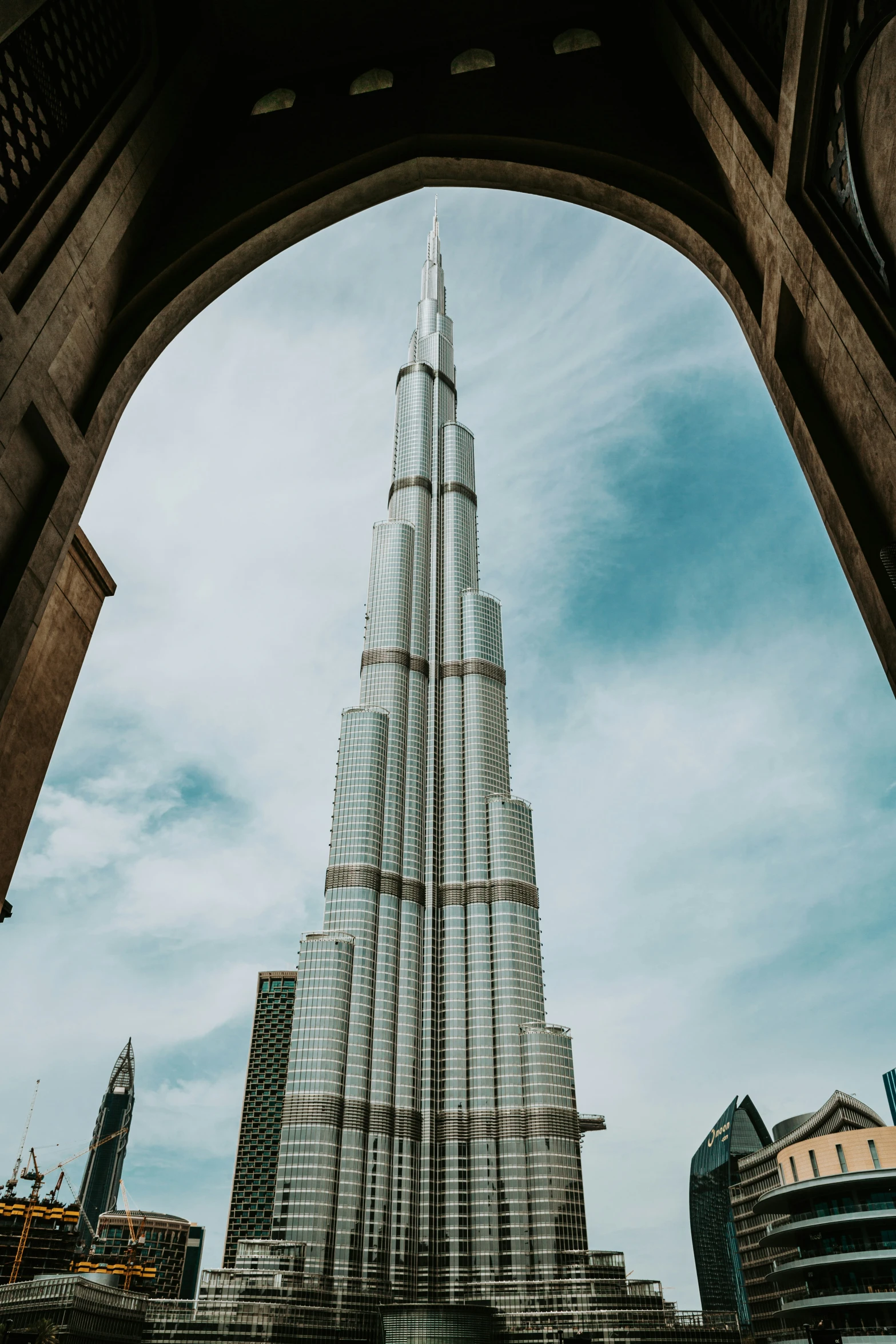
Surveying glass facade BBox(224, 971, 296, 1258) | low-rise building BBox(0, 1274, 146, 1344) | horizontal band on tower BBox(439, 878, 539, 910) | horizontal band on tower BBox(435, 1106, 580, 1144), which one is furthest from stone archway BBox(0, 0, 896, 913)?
glass facade BBox(224, 971, 296, 1258)

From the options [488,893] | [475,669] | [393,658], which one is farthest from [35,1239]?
[475,669]

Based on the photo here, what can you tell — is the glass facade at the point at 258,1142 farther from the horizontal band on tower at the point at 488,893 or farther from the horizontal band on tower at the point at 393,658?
the horizontal band on tower at the point at 393,658

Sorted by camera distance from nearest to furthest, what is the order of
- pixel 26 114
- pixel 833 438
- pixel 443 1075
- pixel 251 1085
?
1. pixel 833 438
2. pixel 26 114
3. pixel 443 1075
4. pixel 251 1085

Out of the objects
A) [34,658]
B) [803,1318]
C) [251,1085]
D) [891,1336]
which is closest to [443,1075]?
[251,1085]

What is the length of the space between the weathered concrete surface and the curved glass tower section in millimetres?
135379

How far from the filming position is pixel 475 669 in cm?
18038

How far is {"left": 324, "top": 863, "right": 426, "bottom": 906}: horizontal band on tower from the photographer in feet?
501

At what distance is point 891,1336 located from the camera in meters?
49.0

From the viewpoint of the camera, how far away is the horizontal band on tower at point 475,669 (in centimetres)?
18062

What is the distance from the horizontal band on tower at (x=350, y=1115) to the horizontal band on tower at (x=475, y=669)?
7890 cm

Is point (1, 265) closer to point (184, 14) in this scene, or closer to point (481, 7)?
point (184, 14)

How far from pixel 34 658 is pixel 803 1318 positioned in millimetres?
70765

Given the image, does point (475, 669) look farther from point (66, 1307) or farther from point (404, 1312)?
point (66, 1307)

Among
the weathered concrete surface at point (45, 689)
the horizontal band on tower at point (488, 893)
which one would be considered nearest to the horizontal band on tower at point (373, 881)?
the horizontal band on tower at point (488, 893)
